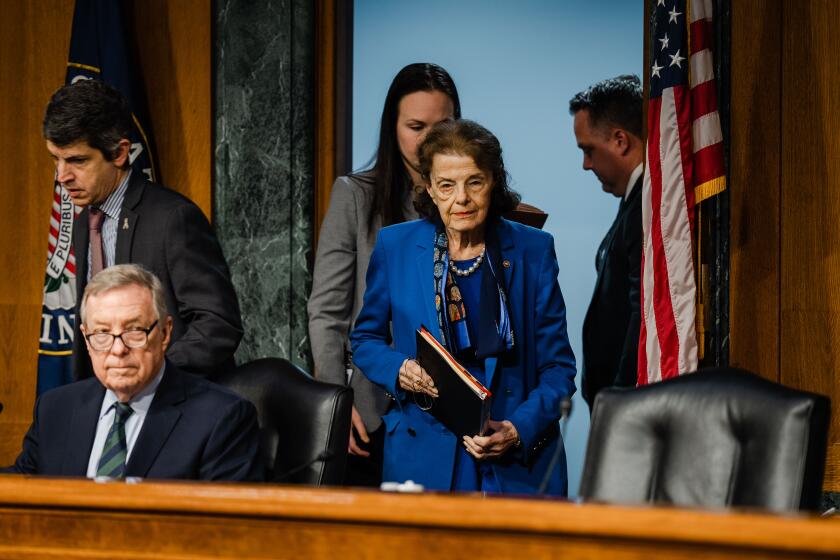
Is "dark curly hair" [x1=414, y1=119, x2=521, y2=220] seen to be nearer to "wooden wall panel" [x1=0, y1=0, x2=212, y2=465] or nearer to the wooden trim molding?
the wooden trim molding

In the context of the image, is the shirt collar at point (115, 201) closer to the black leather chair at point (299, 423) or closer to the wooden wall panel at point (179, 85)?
the black leather chair at point (299, 423)

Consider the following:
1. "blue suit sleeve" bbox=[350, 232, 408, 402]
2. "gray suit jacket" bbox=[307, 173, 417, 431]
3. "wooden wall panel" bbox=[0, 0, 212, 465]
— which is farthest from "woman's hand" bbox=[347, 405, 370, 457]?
"wooden wall panel" bbox=[0, 0, 212, 465]

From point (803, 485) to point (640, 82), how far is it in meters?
2.53

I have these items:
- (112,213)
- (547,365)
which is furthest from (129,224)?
Result: (547,365)

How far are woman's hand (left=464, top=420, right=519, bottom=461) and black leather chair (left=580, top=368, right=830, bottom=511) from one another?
36cm

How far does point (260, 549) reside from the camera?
1935 mm

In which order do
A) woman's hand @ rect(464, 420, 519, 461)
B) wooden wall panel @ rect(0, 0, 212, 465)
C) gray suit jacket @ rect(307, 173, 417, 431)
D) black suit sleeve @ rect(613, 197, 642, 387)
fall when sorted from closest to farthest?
woman's hand @ rect(464, 420, 519, 461)
gray suit jacket @ rect(307, 173, 417, 431)
black suit sleeve @ rect(613, 197, 642, 387)
wooden wall panel @ rect(0, 0, 212, 465)

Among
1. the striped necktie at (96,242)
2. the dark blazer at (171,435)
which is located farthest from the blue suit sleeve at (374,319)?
the striped necktie at (96,242)

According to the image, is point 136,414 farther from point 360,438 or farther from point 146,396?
point 360,438

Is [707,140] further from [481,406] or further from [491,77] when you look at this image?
[481,406]

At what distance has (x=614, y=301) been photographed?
428 centimetres

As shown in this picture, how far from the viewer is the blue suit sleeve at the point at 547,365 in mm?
3010

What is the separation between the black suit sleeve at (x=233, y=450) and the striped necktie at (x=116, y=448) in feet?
0.68

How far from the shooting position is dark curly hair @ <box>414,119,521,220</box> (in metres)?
3.15
